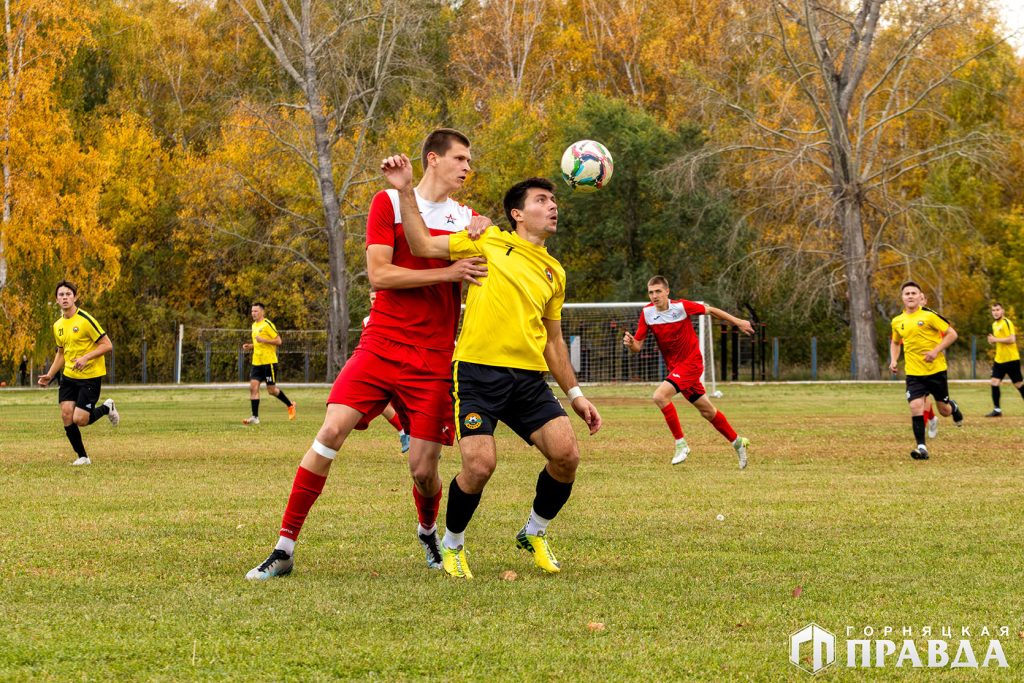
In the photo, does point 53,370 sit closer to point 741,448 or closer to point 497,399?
point 741,448

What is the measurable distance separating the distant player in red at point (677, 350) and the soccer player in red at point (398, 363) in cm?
771

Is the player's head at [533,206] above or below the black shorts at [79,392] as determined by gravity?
above

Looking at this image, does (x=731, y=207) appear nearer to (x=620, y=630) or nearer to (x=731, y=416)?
(x=731, y=416)

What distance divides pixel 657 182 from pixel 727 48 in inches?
228

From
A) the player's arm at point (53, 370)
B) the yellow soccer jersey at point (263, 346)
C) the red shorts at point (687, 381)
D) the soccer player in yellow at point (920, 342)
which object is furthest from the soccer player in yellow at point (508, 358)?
the yellow soccer jersey at point (263, 346)

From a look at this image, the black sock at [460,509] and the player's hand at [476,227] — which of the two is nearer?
the player's hand at [476,227]

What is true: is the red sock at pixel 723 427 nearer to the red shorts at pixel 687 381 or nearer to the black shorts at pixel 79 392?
the red shorts at pixel 687 381

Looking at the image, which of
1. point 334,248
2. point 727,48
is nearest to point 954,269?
point 727,48

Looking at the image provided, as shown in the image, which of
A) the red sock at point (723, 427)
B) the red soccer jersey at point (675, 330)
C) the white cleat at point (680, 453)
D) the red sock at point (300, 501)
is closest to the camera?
the red sock at point (300, 501)

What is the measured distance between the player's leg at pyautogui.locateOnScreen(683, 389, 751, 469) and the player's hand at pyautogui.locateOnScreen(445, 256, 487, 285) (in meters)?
7.71

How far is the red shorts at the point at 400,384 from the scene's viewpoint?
7.08 meters

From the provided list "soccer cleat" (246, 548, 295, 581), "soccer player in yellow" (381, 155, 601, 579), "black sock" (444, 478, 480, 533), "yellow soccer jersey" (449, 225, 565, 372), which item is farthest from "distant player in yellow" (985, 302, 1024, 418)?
"soccer cleat" (246, 548, 295, 581)

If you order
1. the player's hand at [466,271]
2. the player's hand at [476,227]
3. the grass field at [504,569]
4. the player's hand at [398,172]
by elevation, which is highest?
the player's hand at [398,172]

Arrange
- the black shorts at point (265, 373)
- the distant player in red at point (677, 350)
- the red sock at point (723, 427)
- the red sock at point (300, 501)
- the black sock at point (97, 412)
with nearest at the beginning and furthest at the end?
1. the red sock at point (300, 501)
2. the red sock at point (723, 427)
3. the distant player in red at point (677, 350)
4. the black sock at point (97, 412)
5. the black shorts at point (265, 373)
